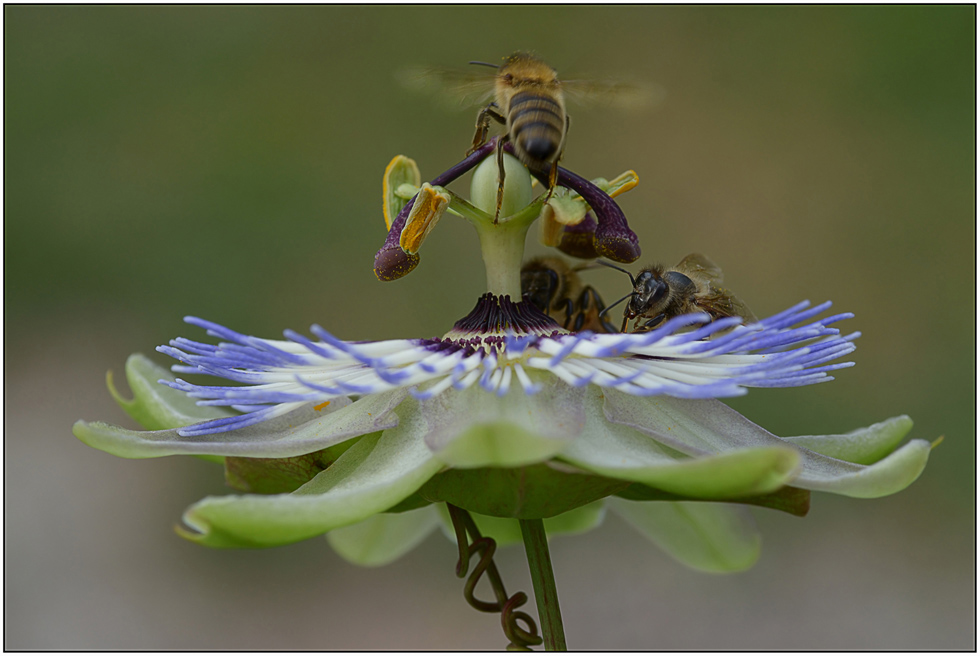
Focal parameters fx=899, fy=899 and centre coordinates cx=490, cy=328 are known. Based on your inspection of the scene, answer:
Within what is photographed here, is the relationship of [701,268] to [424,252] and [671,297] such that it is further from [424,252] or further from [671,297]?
[424,252]

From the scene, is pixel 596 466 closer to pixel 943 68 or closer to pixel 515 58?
pixel 515 58

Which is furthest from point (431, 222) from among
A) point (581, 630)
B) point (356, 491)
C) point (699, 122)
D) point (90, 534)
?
point (699, 122)

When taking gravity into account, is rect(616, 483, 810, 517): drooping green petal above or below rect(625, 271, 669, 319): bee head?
below

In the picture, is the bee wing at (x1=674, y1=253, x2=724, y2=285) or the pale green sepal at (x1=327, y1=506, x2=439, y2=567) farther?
the pale green sepal at (x1=327, y1=506, x2=439, y2=567)

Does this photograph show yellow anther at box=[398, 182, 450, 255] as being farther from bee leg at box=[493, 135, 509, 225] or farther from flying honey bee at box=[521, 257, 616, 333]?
flying honey bee at box=[521, 257, 616, 333]

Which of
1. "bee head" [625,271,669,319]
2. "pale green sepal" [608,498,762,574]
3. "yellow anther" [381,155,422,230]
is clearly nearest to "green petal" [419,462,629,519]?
"bee head" [625,271,669,319]

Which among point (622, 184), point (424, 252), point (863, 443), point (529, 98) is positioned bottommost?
point (863, 443)

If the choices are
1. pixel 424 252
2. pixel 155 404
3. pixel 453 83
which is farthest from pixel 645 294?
pixel 424 252
